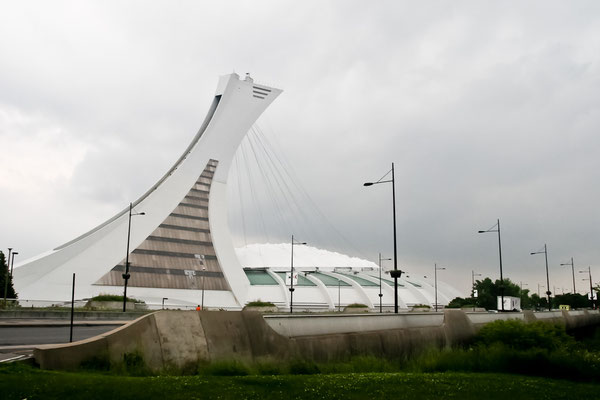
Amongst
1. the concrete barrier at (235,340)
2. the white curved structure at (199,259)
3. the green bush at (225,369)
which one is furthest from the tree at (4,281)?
the green bush at (225,369)

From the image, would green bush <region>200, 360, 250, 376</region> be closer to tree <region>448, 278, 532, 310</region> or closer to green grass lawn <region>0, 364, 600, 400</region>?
green grass lawn <region>0, 364, 600, 400</region>

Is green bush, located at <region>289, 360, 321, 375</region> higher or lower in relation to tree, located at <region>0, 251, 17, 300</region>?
lower

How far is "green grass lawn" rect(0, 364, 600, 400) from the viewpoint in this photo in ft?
24.5

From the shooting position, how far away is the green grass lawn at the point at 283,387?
7.48 meters

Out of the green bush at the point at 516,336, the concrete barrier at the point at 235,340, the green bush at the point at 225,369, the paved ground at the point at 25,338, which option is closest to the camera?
the concrete barrier at the point at 235,340

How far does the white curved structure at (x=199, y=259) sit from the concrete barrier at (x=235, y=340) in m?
38.9

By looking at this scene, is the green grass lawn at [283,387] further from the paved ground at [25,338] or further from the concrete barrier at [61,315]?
the concrete barrier at [61,315]

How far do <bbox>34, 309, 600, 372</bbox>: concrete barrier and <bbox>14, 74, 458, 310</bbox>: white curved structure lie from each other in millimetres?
38888

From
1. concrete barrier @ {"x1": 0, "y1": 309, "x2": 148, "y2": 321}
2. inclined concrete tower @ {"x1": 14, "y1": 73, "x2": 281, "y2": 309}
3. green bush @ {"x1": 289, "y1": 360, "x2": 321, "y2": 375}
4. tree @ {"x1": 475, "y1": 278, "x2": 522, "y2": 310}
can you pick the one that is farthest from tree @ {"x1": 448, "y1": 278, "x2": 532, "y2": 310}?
green bush @ {"x1": 289, "y1": 360, "x2": 321, "y2": 375}

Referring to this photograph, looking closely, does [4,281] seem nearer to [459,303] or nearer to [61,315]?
[61,315]

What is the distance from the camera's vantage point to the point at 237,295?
55.9m

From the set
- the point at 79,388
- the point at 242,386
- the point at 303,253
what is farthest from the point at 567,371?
the point at 303,253

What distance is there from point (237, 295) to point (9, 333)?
37.1m

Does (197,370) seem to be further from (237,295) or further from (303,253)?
(303,253)
